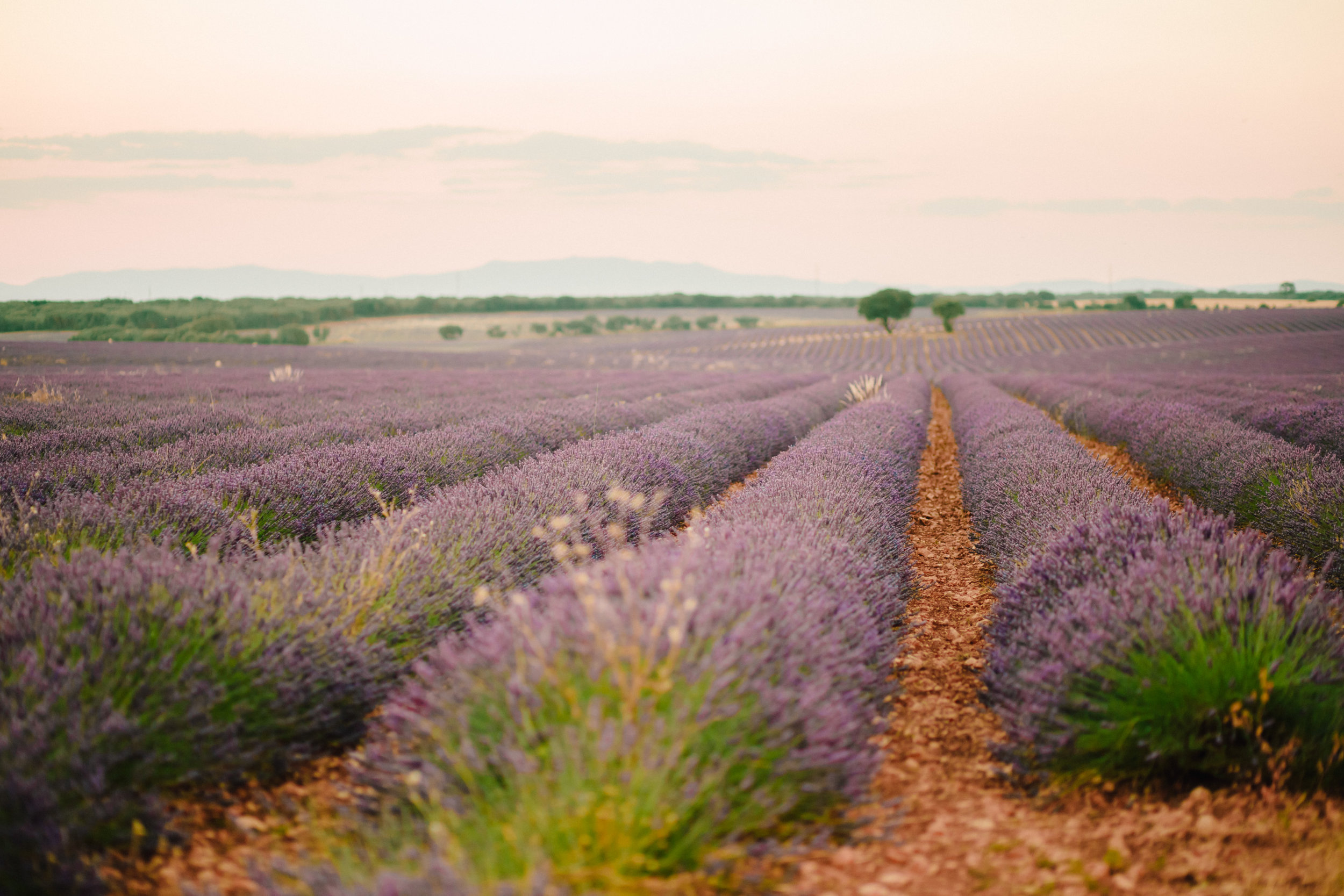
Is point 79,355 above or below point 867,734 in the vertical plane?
above

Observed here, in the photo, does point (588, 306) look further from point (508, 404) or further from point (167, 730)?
point (167, 730)

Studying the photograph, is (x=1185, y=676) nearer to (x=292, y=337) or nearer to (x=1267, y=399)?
(x=1267, y=399)

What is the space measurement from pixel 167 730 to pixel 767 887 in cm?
195

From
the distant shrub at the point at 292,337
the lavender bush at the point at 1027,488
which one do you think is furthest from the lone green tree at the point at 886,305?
the lavender bush at the point at 1027,488

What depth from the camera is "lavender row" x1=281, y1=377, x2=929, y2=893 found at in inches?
70.4

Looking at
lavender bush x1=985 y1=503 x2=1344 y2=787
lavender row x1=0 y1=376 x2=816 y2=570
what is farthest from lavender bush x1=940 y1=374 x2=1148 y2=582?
lavender row x1=0 y1=376 x2=816 y2=570

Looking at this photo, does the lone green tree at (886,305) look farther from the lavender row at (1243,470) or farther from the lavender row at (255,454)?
the lavender row at (255,454)

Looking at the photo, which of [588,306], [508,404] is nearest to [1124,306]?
[588,306]

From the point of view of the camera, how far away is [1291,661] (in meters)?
2.35

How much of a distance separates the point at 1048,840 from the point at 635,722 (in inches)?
56.5

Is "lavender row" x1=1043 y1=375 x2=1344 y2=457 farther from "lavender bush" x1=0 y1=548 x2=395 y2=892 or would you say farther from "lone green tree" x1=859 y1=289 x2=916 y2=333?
"lone green tree" x1=859 y1=289 x2=916 y2=333

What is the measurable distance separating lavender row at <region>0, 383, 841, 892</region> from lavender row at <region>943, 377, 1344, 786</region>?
2.52 m

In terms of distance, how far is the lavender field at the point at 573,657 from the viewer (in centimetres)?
187

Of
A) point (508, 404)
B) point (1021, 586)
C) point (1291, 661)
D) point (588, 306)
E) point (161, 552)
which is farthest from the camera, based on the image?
point (588, 306)
